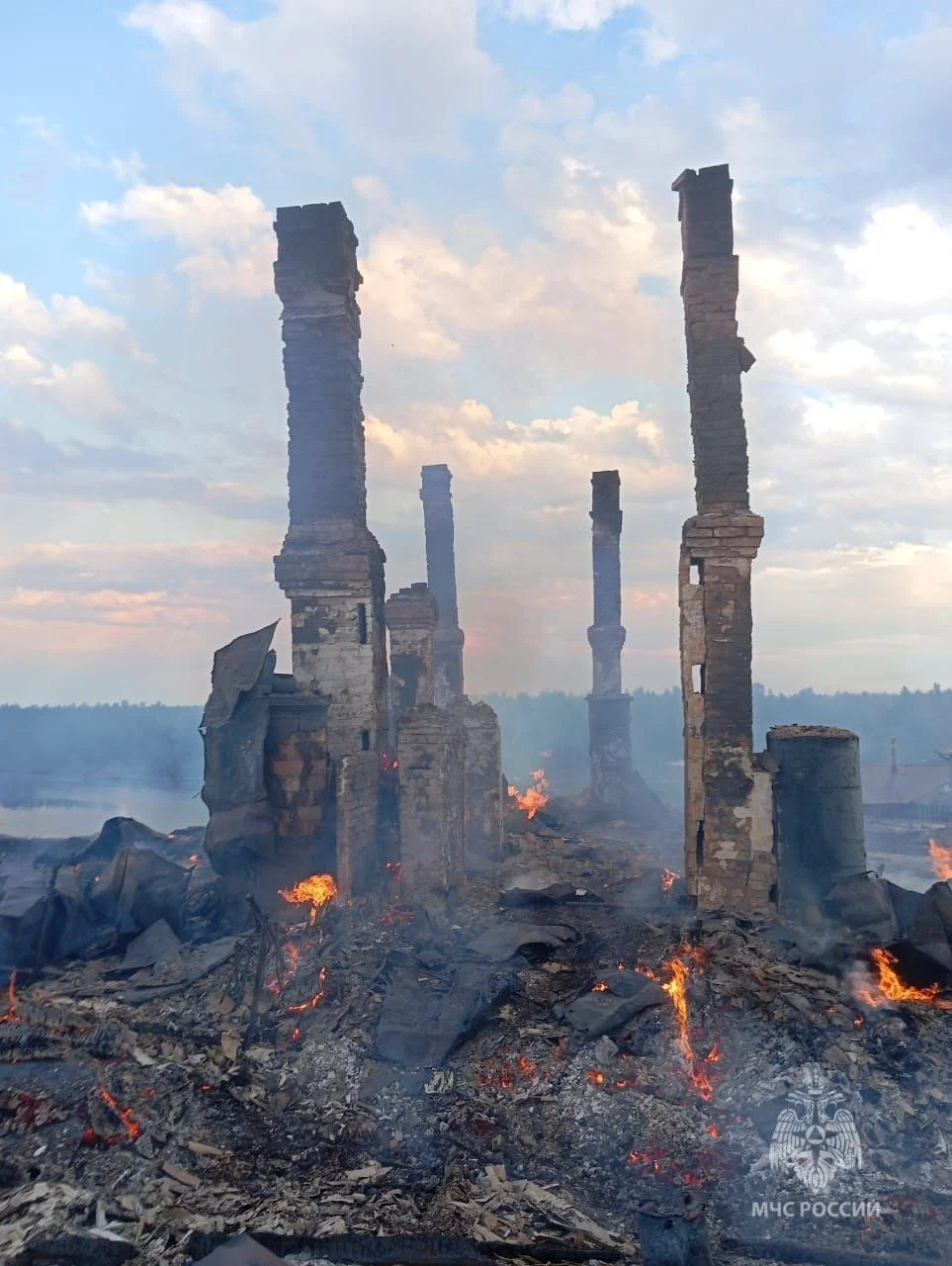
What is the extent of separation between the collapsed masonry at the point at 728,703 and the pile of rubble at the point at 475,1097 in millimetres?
1467

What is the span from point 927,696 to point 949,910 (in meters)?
58.7

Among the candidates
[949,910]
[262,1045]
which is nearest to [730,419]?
[949,910]

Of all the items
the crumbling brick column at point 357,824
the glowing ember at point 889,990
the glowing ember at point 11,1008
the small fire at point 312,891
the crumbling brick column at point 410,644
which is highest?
the crumbling brick column at point 410,644

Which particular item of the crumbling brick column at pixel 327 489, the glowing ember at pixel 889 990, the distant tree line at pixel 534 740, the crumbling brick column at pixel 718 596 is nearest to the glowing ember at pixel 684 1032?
the glowing ember at pixel 889 990

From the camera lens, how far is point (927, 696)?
2441 inches

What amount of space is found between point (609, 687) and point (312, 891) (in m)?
16.8

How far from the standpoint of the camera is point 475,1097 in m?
8.54

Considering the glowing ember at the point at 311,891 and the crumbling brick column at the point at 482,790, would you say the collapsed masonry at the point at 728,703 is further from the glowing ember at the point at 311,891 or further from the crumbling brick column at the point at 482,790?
the crumbling brick column at the point at 482,790

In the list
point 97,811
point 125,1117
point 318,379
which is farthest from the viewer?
point 97,811

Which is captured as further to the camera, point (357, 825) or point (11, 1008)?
point (357, 825)

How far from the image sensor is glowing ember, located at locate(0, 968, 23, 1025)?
980 cm

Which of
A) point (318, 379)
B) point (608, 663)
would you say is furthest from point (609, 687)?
point (318, 379)

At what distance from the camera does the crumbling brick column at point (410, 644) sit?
1870cm

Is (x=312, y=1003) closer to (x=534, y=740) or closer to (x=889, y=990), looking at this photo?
(x=889, y=990)
